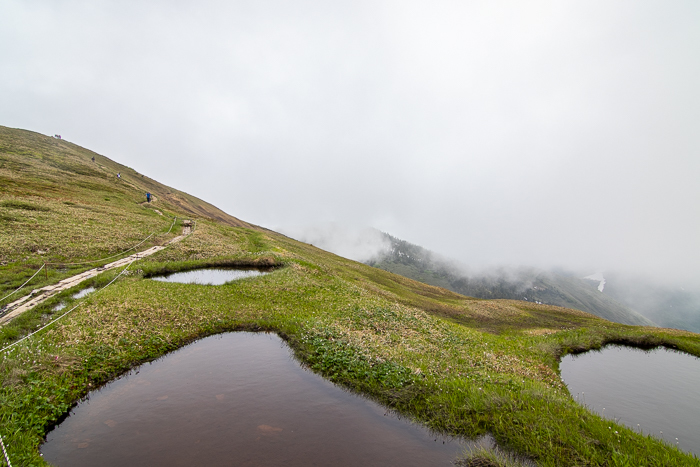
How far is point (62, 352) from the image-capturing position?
15.3m

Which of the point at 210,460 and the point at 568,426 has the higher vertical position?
the point at 568,426

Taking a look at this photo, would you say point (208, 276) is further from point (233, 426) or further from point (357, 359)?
point (233, 426)

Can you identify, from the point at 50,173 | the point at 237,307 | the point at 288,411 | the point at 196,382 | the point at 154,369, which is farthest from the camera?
the point at 50,173

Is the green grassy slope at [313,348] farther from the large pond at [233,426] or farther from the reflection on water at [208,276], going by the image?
the reflection on water at [208,276]

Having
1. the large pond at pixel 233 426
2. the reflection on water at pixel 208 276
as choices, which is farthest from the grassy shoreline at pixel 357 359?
the reflection on water at pixel 208 276

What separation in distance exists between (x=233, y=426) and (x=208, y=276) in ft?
90.6

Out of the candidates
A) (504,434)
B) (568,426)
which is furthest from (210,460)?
(568,426)

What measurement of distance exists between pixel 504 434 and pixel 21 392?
1914 cm

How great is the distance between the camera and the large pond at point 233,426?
10.4 m

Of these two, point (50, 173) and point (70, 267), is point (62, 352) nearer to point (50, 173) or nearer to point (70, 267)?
point (70, 267)

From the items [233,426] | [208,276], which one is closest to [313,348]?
[233,426]

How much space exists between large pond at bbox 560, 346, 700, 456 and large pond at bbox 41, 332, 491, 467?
10.1m

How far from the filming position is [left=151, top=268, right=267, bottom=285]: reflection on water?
33500mm

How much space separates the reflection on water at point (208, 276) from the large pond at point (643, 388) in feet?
106
